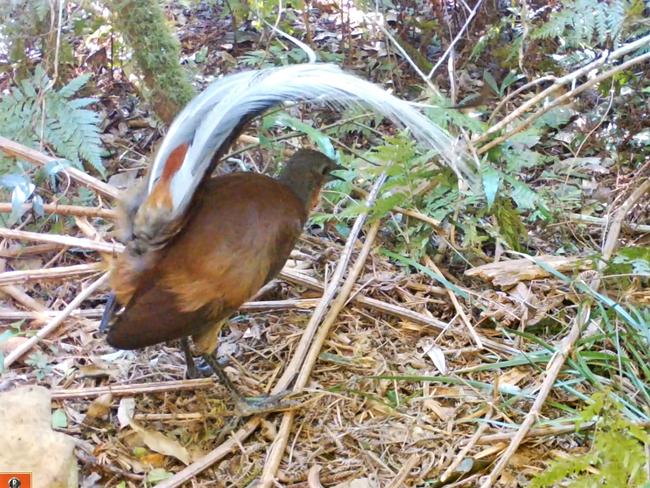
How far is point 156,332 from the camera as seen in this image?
246 centimetres

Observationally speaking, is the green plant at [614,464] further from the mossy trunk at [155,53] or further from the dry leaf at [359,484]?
the mossy trunk at [155,53]

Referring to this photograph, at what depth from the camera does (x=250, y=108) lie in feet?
7.66

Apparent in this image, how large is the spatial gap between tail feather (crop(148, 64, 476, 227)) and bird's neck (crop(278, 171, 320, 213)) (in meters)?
0.64

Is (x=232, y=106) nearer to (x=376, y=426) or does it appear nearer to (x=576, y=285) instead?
(x=376, y=426)

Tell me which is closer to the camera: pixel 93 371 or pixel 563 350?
pixel 563 350

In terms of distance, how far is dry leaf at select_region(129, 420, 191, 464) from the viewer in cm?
254

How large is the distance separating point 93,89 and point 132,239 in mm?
1943

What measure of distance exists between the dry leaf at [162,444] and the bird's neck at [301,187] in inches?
38.6

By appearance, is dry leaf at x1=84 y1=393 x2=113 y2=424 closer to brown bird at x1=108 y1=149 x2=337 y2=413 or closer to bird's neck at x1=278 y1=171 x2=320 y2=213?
brown bird at x1=108 y1=149 x2=337 y2=413

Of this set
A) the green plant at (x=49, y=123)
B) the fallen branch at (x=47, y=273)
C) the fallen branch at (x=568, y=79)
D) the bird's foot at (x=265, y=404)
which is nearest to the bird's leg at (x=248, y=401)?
the bird's foot at (x=265, y=404)

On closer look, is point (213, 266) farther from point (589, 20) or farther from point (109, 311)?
point (589, 20)

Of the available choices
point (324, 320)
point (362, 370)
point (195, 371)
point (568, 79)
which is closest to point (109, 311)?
point (195, 371)

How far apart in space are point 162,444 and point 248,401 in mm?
302

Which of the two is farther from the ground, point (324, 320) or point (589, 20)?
point (589, 20)
